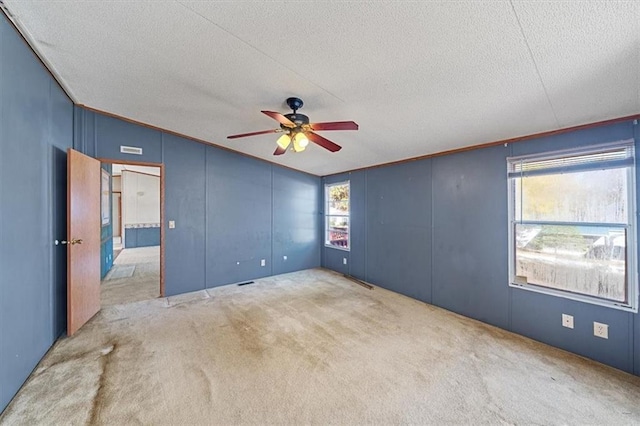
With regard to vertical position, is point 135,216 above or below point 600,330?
above

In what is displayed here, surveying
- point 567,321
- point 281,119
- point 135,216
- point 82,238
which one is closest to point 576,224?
point 567,321

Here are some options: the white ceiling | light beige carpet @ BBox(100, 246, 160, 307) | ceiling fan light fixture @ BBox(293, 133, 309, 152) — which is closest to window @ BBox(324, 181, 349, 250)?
the white ceiling

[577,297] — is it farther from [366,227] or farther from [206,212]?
[206,212]

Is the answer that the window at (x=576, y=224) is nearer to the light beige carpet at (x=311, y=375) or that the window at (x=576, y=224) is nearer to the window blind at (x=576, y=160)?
the window blind at (x=576, y=160)

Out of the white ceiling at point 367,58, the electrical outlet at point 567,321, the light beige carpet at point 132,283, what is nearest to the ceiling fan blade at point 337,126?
the white ceiling at point 367,58

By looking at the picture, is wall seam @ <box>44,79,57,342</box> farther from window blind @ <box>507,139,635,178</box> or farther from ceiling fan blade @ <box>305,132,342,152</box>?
window blind @ <box>507,139,635,178</box>

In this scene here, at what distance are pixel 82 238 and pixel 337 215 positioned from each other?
433 centimetres

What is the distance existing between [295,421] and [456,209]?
3.15 meters

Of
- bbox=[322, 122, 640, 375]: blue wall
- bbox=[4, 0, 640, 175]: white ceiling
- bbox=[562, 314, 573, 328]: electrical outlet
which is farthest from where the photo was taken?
bbox=[562, 314, 573, 328]: electrical outlet

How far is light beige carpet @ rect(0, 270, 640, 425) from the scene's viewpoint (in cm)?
174

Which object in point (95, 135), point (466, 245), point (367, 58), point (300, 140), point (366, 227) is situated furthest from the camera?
point (366, 227)

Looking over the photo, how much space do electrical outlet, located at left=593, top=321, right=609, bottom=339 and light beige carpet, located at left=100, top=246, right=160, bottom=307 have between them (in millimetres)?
5570

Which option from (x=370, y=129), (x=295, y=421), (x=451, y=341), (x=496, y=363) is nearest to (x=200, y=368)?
(x=295, y=421)

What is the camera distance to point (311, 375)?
215 centimetres
